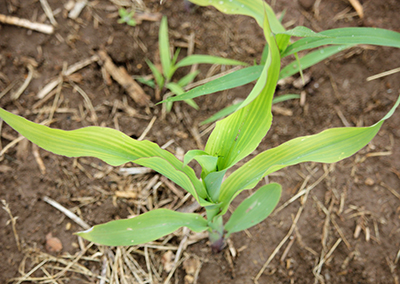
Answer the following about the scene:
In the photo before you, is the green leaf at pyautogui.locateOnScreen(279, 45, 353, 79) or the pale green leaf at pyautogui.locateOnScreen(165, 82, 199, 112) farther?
the pale green leaf at pyautogui.locateOnScreen(165, 82, 199, 112)

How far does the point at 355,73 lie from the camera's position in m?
1.53

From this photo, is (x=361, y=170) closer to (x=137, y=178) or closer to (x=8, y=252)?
(x=137, y=178)

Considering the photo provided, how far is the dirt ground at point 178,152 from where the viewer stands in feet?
3.91

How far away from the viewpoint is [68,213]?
1.22 m

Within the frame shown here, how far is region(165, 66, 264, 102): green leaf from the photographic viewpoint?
87 cm

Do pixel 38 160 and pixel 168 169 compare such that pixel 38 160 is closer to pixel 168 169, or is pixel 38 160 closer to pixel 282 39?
pixel 168 169

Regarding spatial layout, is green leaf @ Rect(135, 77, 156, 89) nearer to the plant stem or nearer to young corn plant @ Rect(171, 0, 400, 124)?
young corn plant @ Rect(171, 0, 400, 124)

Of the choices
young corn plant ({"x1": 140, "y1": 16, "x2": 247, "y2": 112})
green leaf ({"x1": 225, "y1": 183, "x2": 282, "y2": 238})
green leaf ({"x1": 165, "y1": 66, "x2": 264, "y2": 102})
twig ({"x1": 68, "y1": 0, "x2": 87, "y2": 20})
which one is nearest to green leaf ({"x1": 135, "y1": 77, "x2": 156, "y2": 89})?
young corn plant ({"x1": 140, "y1": 16, "x2": 247, "y2": 112})

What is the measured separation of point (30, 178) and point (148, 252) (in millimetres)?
573

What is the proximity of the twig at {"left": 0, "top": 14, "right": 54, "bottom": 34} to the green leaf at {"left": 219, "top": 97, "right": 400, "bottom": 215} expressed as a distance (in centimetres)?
123

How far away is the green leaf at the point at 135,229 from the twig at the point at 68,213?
0.37m

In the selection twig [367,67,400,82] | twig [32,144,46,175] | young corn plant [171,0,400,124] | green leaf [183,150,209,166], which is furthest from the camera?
twig [367,67,400,82]

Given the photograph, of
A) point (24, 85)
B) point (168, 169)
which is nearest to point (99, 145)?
point (168, 169)

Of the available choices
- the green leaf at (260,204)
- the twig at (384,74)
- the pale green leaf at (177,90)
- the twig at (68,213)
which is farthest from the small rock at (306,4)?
the twig at (68,213)
